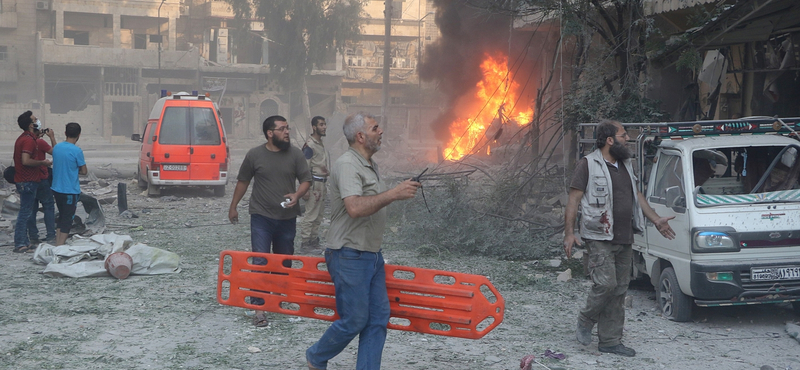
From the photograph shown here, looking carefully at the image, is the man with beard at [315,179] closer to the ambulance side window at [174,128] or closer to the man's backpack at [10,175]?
the man's backpack at [10,175]

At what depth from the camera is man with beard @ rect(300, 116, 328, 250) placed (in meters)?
8.44

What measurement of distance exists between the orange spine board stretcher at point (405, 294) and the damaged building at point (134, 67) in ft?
110

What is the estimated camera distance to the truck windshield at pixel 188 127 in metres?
13.7

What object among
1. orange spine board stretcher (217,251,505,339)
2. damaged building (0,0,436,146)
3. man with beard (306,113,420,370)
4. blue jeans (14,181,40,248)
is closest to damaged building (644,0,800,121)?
orange spine board stretcher (217,251,505,339)

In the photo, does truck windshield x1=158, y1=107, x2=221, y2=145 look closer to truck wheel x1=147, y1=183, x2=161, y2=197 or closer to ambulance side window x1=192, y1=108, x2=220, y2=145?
ambulance side window x1=192, y1=108, x2=220, y2=145

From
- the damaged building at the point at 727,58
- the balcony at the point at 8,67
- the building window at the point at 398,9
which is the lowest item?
the damaged building at the point at 727,58

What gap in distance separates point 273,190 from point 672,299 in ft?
11.5

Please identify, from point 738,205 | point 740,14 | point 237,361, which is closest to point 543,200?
point 740,14

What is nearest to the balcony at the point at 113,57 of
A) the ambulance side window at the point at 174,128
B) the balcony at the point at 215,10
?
the balcony at the point at 215,10

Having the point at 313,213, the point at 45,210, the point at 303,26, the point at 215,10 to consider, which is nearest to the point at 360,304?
the point at 313,213

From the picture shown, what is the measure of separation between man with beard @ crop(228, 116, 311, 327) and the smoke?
1638cm

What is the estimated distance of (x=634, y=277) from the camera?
21.8ft

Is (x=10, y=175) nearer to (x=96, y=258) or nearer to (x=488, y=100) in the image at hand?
(x=96, y=258)

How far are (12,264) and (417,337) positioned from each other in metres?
4.95
